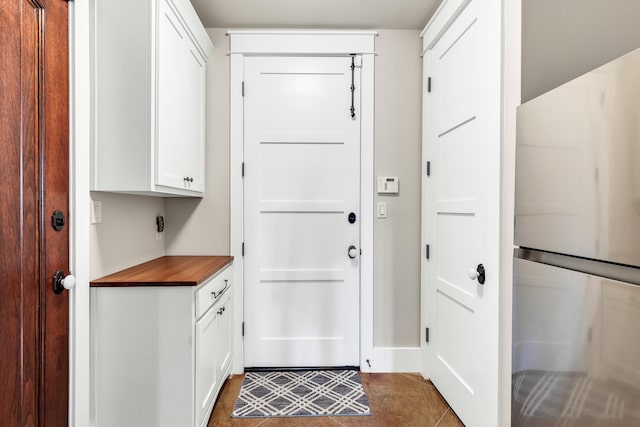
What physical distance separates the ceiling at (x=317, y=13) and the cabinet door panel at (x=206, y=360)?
6.16 ft

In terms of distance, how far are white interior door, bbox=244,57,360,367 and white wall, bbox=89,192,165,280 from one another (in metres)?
0.63

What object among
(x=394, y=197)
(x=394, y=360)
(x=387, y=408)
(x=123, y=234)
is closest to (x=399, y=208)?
(x=394, y=197)

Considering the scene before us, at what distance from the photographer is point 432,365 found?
7.82 feet

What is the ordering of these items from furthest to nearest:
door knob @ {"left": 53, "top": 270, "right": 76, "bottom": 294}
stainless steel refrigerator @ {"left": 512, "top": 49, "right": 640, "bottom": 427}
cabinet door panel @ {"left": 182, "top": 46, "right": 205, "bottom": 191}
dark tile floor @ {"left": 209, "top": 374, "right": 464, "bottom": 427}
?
1. cabinet door panel @ {"left": 182, "top": 46, "right": 205, "bottom": 191}
2. dark tile floor @ {"left": 209, "top": 374, "right": 464, "bottom": 427}
3. door knob @ {"left": 53, "top": 270, "right": 76, "bottom": 294}
4. stainless steel refrigerator @ {"left": 512, "top": 49, "right": 640, "bottom": 427}

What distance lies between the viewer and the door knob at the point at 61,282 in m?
1.36

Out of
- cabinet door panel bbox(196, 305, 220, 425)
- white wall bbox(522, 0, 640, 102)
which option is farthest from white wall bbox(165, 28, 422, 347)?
white wall bbox(522, 0, 640, 102)

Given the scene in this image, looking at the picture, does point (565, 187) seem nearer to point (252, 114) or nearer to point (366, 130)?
point (366, 130)

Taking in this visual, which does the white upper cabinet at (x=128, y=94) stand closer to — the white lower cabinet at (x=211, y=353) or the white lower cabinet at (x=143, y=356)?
the white lower cabinet at (x=143, y=356)

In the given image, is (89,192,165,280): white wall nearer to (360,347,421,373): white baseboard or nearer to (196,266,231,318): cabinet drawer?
(196,266,231,318): cabinet drawer

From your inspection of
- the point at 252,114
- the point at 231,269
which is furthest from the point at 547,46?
the point at 231,269

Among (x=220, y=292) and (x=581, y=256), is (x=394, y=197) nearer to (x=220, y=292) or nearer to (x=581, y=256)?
(x=220, y=292)

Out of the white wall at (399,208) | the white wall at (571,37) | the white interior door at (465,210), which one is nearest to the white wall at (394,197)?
the white wall at (399,208)

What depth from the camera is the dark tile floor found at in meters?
1.97

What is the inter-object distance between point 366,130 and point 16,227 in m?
2.03
